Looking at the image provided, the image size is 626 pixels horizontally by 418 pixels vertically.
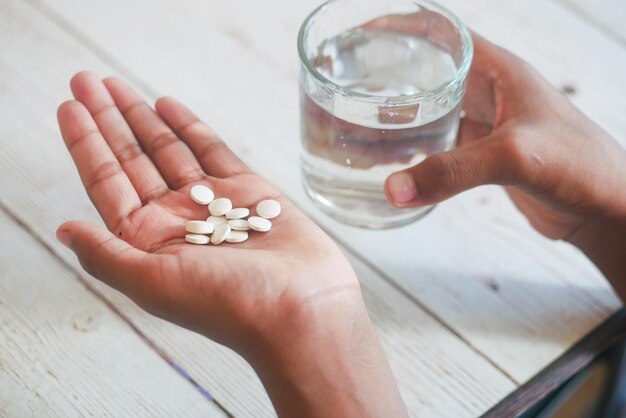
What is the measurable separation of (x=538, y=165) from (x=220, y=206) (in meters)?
0.30

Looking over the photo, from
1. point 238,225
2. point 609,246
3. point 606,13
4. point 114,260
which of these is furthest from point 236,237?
point 606,13

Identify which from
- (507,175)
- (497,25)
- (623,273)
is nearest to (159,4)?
(497,25)

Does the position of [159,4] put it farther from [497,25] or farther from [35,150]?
[497,25]

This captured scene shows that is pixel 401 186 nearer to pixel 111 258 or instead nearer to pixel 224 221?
pixel 224 221

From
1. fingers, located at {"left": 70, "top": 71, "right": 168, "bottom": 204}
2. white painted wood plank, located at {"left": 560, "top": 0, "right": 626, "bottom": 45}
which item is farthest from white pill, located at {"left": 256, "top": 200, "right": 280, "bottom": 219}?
white painted wood plank, located at {"left": 560, "top": 0, "right": 626, "bottom": 45}

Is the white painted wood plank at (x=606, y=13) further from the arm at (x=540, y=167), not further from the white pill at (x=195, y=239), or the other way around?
the white pill at (x=195, y=239)

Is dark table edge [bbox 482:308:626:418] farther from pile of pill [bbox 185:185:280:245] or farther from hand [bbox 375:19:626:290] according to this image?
pile of pill [bbox 185:185:280:245]

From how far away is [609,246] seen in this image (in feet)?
2.67

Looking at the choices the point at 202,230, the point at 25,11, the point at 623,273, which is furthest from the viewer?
the point at 25,11

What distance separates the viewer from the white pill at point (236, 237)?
708 millimetres

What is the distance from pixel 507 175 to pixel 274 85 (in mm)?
376

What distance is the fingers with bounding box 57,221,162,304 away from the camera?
63 centimetres

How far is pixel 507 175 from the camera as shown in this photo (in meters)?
0.74

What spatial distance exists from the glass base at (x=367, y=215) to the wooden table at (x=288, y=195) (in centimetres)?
1
